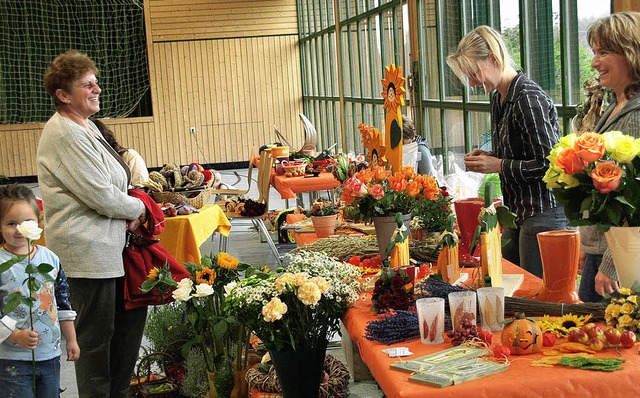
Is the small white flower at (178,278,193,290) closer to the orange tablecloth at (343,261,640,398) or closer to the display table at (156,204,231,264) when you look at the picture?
the orange tablecloth at (343,261,640,398)

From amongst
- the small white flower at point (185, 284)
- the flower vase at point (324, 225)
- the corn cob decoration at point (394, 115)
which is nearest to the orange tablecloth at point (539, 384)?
the small white flower at point (185, 284)

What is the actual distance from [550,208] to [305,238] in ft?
4.79

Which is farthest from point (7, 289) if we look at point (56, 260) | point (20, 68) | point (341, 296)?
point (20, 68)

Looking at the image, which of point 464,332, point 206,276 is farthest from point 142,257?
point 464,332

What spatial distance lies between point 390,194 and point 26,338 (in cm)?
129

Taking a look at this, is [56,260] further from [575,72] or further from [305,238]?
[575,72]

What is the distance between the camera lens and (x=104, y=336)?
324 cm

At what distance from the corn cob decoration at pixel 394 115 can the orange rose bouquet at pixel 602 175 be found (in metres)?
1.60

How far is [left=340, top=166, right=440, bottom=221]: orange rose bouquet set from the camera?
119 inches

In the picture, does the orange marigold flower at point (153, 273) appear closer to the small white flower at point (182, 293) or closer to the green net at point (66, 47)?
the small white flower at point (182, 293)

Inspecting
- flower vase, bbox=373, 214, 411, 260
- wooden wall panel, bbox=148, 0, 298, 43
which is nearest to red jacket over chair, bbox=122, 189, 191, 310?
flower vase, bbox=373, 214, 411, 260

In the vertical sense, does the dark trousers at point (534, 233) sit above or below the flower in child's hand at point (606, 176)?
below

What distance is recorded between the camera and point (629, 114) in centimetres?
224

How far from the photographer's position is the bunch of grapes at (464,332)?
203 cm
